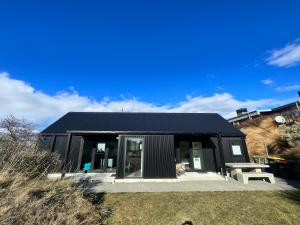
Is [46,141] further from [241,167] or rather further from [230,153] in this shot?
[230,153]

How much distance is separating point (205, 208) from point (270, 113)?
2117cm

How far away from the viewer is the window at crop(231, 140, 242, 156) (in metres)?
11.6

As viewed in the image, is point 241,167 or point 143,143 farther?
point 143,143

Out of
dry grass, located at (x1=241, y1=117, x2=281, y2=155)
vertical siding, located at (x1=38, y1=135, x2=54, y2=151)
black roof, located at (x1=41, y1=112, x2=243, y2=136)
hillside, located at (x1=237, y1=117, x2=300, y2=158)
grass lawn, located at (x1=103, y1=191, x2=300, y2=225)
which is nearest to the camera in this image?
grass lawn, located at (x1=103, y1=191, x2=300, y2=225)

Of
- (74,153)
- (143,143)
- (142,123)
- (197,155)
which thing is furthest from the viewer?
(142,123)

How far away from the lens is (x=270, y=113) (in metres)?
20.9

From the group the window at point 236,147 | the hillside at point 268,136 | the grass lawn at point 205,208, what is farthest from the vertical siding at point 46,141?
the hillside at point 268,136

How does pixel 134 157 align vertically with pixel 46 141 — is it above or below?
below

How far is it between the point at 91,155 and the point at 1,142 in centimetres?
645

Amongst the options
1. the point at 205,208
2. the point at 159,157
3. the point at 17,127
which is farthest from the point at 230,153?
the point at 17,127

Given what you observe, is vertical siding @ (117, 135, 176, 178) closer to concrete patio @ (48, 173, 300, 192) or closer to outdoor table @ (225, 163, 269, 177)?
concrete patio @ (48, 173, 300, 192)

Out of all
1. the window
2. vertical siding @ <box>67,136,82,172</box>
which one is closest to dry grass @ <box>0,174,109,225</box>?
vertical siding @ <box>67,136,82,172</box>

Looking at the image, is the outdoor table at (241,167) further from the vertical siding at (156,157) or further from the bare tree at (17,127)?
the bare tree at (17,127)

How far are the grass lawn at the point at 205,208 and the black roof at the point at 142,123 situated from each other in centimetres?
494
